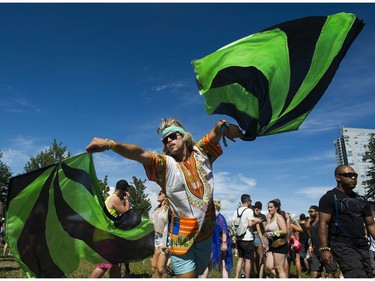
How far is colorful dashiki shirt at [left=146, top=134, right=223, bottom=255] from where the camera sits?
3895 mm

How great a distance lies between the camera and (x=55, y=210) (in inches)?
192

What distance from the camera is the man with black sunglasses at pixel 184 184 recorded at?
386 cm

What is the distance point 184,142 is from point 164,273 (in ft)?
17.7

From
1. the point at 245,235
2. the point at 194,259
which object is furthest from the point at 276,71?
the point at 245,235

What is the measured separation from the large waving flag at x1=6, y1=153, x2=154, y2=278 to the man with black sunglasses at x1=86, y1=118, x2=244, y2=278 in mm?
958

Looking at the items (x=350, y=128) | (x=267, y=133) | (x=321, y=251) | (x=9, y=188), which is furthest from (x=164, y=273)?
(x=350, y=128)

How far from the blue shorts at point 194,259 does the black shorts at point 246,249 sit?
22.6 ft

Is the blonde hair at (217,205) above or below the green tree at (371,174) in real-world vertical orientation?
below

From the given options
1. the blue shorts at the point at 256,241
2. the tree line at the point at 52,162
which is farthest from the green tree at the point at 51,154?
the blue shorts at the point at 256,241

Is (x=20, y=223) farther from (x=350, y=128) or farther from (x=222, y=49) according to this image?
(x=350, y=128)

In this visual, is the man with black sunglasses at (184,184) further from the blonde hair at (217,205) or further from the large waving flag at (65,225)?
the blonde hair at (217,205)

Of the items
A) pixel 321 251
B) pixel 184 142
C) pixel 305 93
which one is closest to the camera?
pixel 184 142

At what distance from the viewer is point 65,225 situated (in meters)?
4.84

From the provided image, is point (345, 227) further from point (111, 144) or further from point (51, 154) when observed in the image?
point (51, 154)
